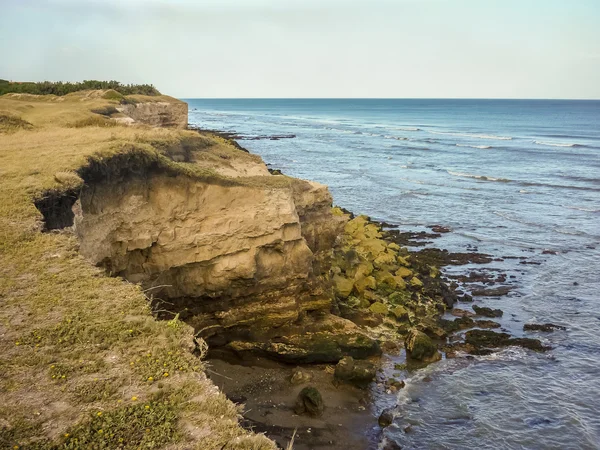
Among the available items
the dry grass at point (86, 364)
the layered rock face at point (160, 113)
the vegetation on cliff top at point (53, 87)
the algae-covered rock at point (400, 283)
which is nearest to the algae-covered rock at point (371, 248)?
the algae-covered rock at point (400, 283)

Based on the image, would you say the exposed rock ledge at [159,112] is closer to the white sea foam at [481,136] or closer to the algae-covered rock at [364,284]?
the algae-covered rock at [364,284]

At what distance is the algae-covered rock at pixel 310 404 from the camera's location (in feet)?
51.6

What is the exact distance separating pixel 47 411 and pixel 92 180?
9799 mm

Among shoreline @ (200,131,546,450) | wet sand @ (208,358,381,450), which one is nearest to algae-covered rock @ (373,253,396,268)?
shoreline @ (200,131,546,450)

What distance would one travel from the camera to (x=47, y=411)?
6.52 metres

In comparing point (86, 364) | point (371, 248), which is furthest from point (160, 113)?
point (86, 364)

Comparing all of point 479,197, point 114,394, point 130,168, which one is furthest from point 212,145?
point 479,197

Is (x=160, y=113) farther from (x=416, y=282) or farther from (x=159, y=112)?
(x=416, y=282)

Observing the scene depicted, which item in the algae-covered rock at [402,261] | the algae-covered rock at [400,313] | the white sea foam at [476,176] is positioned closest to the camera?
the algae-covered rock at [400,313]

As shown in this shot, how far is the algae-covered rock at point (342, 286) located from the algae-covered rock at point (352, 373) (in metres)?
5.93

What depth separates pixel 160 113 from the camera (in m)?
44.8

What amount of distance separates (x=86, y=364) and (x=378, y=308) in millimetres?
17061

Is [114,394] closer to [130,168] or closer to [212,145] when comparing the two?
[130,168]

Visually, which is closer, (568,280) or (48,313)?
(48,313)
